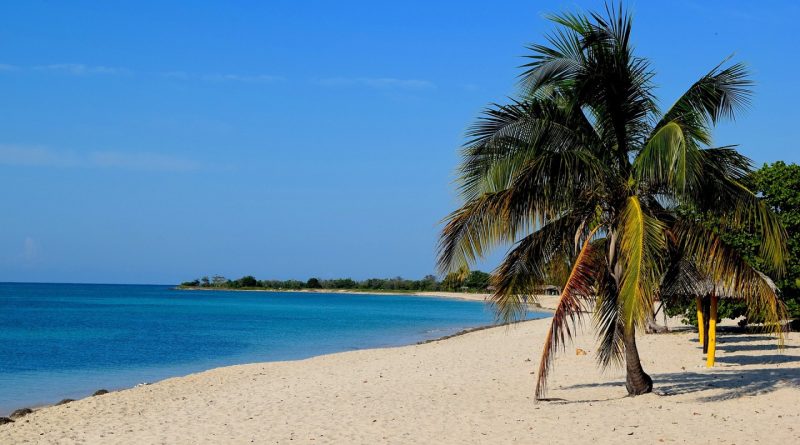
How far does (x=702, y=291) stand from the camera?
16.8m

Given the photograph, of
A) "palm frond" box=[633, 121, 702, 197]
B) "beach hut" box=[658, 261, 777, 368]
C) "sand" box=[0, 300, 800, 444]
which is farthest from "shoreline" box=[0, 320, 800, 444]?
"palm frond" box=[633, 121, 702, 197]

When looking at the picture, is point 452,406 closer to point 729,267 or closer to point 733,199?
point 729,267

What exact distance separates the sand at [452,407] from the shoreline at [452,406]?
0.02 m

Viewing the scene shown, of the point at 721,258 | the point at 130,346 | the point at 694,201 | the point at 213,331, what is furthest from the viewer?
the point at 213,331

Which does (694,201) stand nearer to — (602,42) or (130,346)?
(602,42)

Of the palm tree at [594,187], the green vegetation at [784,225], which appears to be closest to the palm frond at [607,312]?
the palm tree at [594,187]

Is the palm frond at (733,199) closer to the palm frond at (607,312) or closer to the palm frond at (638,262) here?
the palm frond at (638,262)

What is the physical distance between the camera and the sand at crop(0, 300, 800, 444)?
1014cm

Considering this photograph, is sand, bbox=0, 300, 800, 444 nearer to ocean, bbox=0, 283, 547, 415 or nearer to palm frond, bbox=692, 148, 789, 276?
palm frond, bbox=692, 148, 789, 276

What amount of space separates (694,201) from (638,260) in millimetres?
2798

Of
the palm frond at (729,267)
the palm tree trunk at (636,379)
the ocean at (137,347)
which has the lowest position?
the ocean at (137,347)

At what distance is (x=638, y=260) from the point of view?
9.47 metres

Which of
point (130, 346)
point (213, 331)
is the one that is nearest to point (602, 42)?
point (130, 346)

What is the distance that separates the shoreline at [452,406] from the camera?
10.2m
